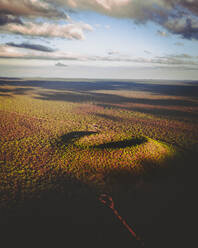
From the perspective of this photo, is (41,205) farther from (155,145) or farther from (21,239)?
(155,145)

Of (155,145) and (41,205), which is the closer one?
(41,205)

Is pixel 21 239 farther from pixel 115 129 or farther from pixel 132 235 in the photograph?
pixel 115 129

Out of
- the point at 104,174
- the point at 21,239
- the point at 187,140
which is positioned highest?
the point at 187,140

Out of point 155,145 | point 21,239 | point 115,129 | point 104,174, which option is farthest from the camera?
point 115,129

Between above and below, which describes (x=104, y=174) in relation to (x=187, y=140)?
below

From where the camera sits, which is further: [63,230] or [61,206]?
[61,206]

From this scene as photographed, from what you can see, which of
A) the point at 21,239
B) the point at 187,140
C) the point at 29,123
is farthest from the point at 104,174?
the point at 29,123

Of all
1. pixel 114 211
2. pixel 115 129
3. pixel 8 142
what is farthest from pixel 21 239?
pixel 115 129

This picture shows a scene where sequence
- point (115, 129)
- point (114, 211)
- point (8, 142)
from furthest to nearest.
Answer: point (115, 129), point (8, 142), point (114, 211)

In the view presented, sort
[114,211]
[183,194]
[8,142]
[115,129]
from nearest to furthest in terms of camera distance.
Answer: [114,211] → [183,194] → [8,142] → [115,129]
